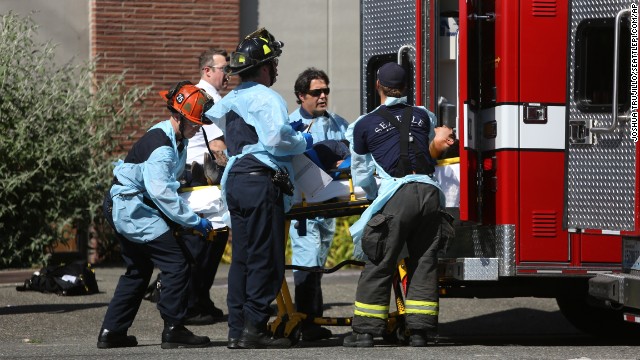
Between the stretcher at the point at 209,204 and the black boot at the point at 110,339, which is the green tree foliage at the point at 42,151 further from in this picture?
the black boot at the point at 110,339

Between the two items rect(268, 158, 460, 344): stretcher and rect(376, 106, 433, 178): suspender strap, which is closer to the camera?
rect(376, 106, 433, 178): suspender strap

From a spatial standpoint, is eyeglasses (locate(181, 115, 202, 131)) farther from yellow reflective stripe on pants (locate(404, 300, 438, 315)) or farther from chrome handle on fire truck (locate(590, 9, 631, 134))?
chrome handle on fire truck (locate(590, 9, 631, 134))

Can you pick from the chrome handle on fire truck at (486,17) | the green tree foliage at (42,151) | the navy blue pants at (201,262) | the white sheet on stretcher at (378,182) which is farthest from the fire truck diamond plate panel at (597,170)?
the green tree foliage at (42,151)

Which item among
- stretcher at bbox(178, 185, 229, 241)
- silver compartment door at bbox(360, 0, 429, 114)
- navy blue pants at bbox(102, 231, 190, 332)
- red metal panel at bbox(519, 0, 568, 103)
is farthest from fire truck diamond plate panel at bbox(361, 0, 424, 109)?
navy blue pants at bbox(102, 231, 190, 332)

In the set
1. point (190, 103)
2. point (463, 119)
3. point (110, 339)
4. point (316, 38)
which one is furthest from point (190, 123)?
point (316, 38)

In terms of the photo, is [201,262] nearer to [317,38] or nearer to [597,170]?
[597,170]

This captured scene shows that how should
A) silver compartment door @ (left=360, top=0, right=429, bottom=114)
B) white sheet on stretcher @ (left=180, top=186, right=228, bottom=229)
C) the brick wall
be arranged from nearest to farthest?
white sheet on stretcher @ (left=180, top=186, right=228, bottom=229) < silver compartment door @ (left=360, top=0, right=429, bottom=114) < the brick wall

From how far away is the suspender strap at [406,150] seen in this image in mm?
8641

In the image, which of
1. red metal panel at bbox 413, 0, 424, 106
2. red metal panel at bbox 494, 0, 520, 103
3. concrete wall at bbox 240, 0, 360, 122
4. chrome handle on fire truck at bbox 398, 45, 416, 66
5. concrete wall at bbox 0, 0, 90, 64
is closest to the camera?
red metal panel at bbox 494, 0, 520, 103

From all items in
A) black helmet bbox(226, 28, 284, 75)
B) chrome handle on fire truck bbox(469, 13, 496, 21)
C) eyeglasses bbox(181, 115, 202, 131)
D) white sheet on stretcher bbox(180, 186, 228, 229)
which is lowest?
white sheet on stretcher bbox(180, 186, 228, 229)

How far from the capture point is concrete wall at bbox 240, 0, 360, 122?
682 inches

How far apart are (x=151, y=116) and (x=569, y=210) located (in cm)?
864

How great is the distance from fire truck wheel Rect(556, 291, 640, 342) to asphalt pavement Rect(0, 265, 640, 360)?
12cm

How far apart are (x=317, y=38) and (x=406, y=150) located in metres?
9.03
